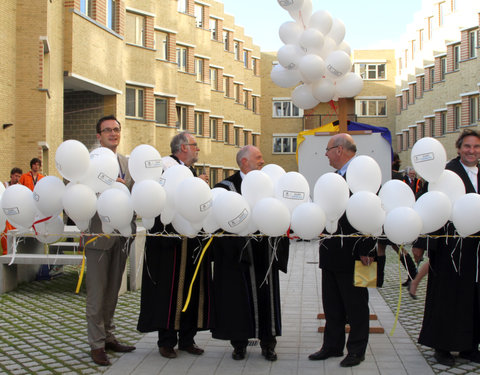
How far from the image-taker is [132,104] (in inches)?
1246

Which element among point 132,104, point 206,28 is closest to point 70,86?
point 132,104

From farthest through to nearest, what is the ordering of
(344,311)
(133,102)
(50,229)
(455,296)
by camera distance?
(133,102) → (344,311) → (455,296) → (50,229)

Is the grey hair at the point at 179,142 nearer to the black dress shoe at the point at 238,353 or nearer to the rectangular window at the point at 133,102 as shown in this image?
the black dress shoe at the point at 238,353

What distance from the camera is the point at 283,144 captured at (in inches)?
2251

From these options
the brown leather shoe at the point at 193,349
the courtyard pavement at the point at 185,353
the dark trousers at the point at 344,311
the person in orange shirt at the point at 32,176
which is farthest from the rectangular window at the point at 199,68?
the dark trousers at the point at 344,311

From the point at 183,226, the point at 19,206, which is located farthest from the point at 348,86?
the point at 19,206

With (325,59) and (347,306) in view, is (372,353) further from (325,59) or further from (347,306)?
(325,59)

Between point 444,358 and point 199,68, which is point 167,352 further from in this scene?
point 199,68

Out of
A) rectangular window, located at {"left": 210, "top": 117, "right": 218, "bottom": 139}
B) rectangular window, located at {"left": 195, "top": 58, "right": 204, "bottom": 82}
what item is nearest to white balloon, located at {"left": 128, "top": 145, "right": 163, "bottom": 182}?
rectangular window, located at {"left": 195, "top": 58, "right": 204, "bottom": 82}

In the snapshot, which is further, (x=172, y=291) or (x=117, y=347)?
(x=117, y=347)

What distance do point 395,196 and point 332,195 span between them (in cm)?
53

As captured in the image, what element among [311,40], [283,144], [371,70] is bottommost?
[311,40]

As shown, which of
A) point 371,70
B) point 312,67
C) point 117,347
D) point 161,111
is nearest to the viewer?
point 117,347

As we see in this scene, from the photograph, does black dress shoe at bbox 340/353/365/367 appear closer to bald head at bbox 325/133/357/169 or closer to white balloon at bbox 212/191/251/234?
white balloon at bbox 212/191/251/234
